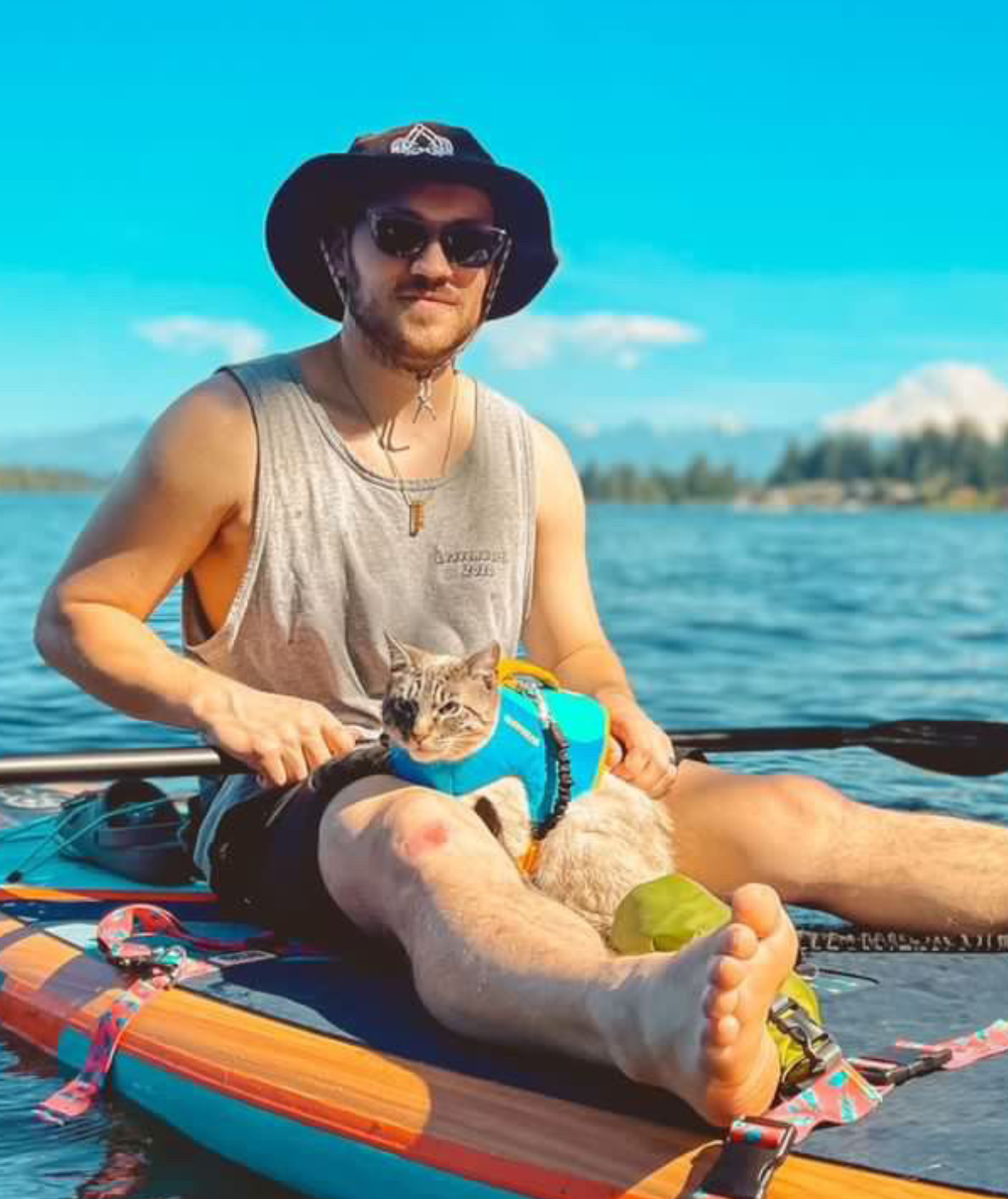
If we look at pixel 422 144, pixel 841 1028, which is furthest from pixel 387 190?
pixel 841 1028

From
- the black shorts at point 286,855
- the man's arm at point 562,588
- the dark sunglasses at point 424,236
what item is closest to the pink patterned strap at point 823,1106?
the black shorts at point 286,855

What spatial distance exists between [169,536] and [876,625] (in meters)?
18.0

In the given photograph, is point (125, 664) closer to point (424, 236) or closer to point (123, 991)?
point (123, 991)

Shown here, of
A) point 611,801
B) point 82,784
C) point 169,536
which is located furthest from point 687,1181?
point 82,784

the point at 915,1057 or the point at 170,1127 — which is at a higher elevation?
the point at 915,1057

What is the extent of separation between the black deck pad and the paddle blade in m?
1.54

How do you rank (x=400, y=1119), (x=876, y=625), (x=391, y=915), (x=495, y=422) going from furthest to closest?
(x=876, y=625), (x=495, y=422), (x=391, y=915), (x=400, y=1119)

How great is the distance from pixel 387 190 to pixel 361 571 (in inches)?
34.7

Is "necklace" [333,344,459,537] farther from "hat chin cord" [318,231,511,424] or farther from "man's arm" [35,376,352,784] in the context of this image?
"man's arm" [35,376,352,784]

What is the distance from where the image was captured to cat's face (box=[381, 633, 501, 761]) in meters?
3.52

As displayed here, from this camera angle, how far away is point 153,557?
402 cm

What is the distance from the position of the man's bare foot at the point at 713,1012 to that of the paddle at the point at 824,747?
222cm

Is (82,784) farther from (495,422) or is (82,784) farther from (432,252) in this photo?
(432,252)

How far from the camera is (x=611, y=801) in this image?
381 cm
